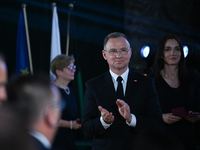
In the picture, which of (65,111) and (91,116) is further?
(65,111)

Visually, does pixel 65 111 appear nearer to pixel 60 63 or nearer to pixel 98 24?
pixel 60 63

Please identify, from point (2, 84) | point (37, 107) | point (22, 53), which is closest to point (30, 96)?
point (37, 107)

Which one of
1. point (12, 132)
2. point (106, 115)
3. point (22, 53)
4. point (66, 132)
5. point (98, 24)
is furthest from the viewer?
point (98, 24)

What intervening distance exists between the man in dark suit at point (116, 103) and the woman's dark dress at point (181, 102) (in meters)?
0.65

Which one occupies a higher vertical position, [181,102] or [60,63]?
[60,63]

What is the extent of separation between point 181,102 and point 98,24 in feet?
12.2

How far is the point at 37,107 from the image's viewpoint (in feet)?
3.34

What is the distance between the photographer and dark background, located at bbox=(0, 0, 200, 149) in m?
5.72

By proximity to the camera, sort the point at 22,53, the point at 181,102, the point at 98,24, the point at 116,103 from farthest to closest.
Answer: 1. the point at 98,24
2. the point at 22,53
3. the point at 181,102
4. the point at 116,103

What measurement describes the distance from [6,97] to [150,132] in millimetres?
614

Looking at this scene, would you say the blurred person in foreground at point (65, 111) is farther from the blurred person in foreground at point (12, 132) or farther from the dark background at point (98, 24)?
the dark background at point (98, 24)

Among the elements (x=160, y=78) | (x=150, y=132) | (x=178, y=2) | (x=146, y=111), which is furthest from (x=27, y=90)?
(x=178, y=2)

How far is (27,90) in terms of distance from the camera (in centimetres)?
107

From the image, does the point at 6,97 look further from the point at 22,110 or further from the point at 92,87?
the point at 92,87
